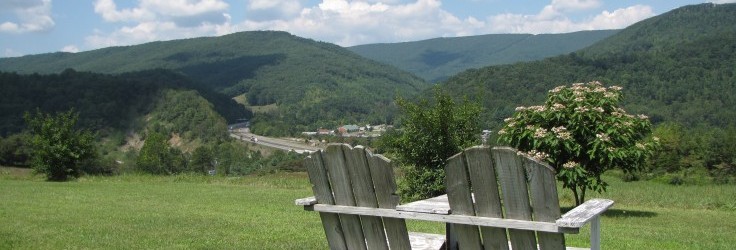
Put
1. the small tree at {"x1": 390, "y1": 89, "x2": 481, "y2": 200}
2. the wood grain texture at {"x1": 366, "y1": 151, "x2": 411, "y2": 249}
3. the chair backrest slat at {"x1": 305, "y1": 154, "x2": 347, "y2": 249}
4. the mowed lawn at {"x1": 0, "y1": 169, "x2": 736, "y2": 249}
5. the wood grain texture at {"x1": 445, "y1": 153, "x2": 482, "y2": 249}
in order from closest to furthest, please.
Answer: the wood grain texture at {"x1": 445, "y1": 153, "x2": 482, "y2": 249}
the wood grain texture at {"x1": 366, "y1": 151, "x2": 411, "y2": 249}
the chair backrest slat at {"x1": 305, "y1": 154, "x2": 347, "y2": 249}
the mowed lawn at {"x1": 0, "y1": 169, "x2": 736, "y2": 249}
the small tree at {"x1": 390, "y1": 89, "x2": 481, "y2": 200}

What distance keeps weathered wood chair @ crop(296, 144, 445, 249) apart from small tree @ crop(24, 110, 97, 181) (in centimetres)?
2785

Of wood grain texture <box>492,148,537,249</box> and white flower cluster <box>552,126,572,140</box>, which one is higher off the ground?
wood grain texture <box>492,148,537,249</box>

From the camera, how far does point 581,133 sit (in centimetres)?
1334

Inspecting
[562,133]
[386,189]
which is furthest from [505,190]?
[562,133]

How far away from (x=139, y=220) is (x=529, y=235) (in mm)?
→ 9214

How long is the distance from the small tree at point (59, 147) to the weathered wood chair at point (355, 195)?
2785 centimetres

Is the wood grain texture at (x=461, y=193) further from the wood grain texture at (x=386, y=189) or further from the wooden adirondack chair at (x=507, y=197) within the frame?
the wood grain texture at (x=386, y=189)

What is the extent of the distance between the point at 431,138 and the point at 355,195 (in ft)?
40.1

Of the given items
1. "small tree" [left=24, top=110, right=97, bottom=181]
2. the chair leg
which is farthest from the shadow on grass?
"small tree" [left=24, top=110, right=97, bottom=181]

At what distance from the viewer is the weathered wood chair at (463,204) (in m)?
3.80

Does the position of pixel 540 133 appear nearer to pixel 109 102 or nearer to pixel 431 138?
pixel 431 138

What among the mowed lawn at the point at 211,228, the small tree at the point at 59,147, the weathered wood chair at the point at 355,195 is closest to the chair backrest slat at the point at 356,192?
the weathered wood chair at the point at 355,195

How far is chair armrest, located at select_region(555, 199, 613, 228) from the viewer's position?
3.74 meters

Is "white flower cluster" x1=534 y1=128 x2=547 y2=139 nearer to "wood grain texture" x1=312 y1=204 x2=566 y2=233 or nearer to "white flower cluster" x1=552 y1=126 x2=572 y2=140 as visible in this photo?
"white flower cluster" x1=552 y1=126 x2=572 y2=140
